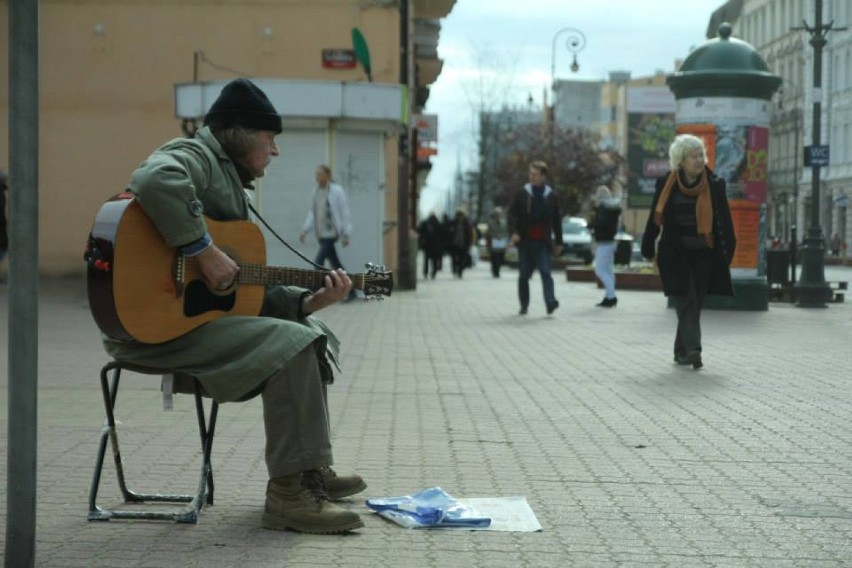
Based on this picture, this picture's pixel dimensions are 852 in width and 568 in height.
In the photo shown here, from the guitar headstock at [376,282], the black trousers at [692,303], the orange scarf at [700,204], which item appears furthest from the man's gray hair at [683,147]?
the guitar headstock at [376,282]

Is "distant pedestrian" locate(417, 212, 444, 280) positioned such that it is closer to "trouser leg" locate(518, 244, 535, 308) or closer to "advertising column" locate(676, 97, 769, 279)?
"advertising column" locate(676, 97, 769, 279)

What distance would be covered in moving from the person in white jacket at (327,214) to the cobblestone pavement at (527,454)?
22.8 feet

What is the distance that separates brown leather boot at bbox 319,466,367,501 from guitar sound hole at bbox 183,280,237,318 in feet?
2.78

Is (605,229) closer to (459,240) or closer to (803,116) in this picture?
(459,240)

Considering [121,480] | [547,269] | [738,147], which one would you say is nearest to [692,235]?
[547,269]

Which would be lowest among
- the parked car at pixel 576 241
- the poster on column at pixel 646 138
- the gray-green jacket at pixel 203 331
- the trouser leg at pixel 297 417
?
the parked car at pixel 576 241

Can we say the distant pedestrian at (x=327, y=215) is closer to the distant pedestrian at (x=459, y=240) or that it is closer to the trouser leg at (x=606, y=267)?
the trouser leg at (x=606, y=267)

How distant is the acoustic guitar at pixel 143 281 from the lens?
17.6ft

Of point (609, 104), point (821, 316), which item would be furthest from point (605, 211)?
point (609, 104)

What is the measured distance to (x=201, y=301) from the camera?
5648 mm

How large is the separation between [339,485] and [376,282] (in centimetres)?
78

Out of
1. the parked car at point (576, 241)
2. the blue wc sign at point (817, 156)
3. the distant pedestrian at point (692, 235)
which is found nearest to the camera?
the distant pedestrian at point (692, 235)

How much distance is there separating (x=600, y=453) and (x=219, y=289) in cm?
273

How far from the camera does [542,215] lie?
64.4ft
